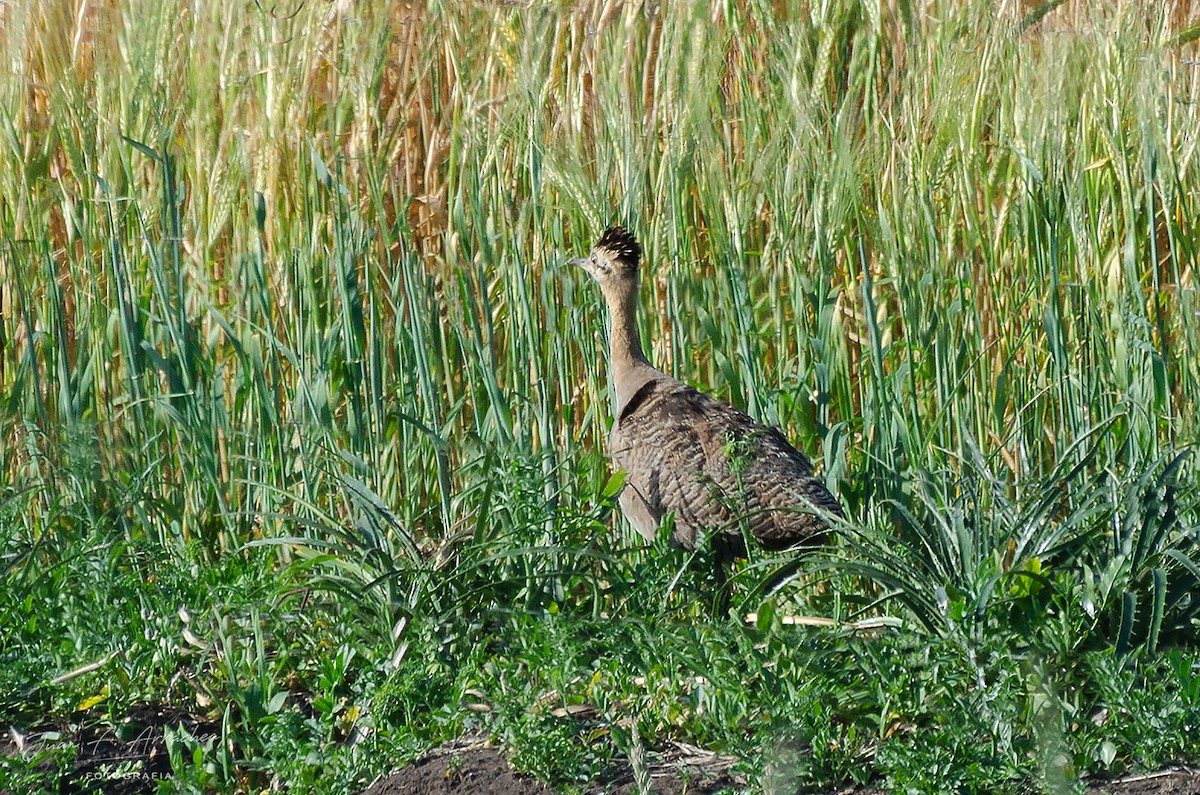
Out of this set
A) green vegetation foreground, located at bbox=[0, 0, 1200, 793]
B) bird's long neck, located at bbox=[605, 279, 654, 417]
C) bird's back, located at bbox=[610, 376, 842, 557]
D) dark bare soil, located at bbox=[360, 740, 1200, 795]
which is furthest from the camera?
bird's long neck, located at bbox=[605, 279, 654, 417]

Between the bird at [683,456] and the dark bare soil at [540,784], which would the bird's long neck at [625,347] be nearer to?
the bird at [683,456]

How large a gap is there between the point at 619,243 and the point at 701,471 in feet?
2.49

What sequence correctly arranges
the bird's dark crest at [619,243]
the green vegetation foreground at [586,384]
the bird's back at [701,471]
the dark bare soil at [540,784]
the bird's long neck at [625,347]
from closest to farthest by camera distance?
the dark bare soil at [540,784]
the green vegetation foreground at [586,384]
the bird's back at [701,471]
the bird's dark crest at [619,243]
the bird's long neck at [625,347]

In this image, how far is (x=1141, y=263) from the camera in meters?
4.19

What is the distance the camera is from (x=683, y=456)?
4145mm

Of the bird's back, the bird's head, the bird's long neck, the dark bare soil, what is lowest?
the dark bare soil

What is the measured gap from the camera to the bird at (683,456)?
393 cm

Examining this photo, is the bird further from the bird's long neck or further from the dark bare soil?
the dark bare soil

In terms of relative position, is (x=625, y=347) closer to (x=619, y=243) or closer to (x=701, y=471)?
(x=619, y=243)

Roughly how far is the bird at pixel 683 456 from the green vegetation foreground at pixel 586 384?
11 centimetres

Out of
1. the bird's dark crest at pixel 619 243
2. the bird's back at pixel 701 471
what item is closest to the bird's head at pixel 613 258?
the bird's dark crest at pixel 619 243

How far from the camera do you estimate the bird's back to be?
3.93 meters

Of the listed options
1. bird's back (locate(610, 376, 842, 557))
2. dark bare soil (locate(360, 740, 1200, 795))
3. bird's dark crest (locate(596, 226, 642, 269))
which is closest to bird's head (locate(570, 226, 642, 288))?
bird's dark crest (locate(596, 226, 642, 269))

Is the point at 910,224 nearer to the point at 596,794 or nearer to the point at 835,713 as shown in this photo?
the point at 835,713
